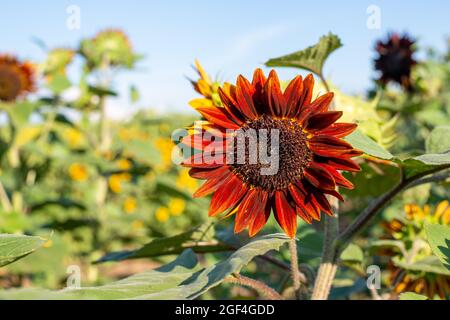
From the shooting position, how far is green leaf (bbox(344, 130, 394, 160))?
26.6 inches


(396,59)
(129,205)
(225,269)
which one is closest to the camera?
(225,269)

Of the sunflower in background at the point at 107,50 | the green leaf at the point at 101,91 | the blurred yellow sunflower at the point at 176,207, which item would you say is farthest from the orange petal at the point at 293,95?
the blurred yellow sunflower at the point at 176,207

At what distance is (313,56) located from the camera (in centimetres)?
91

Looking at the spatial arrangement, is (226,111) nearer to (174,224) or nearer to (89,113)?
(89,113)

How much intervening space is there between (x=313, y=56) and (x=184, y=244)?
0.34m

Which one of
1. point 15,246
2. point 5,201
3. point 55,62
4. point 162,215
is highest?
point 55,62

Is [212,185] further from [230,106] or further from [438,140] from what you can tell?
[438,140]

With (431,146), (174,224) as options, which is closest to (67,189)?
(174,224)

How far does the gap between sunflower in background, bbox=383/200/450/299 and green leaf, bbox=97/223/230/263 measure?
311mm

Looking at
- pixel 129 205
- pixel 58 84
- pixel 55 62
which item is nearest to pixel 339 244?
pixel 58 84

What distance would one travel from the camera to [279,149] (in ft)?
2.46

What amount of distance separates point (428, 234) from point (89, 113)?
2.23 meters

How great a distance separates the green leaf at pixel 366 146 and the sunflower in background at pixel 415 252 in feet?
1.16

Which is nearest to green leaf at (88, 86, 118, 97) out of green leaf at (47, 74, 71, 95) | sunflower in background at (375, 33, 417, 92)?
green leaf at (47, 74, 71, 95)
